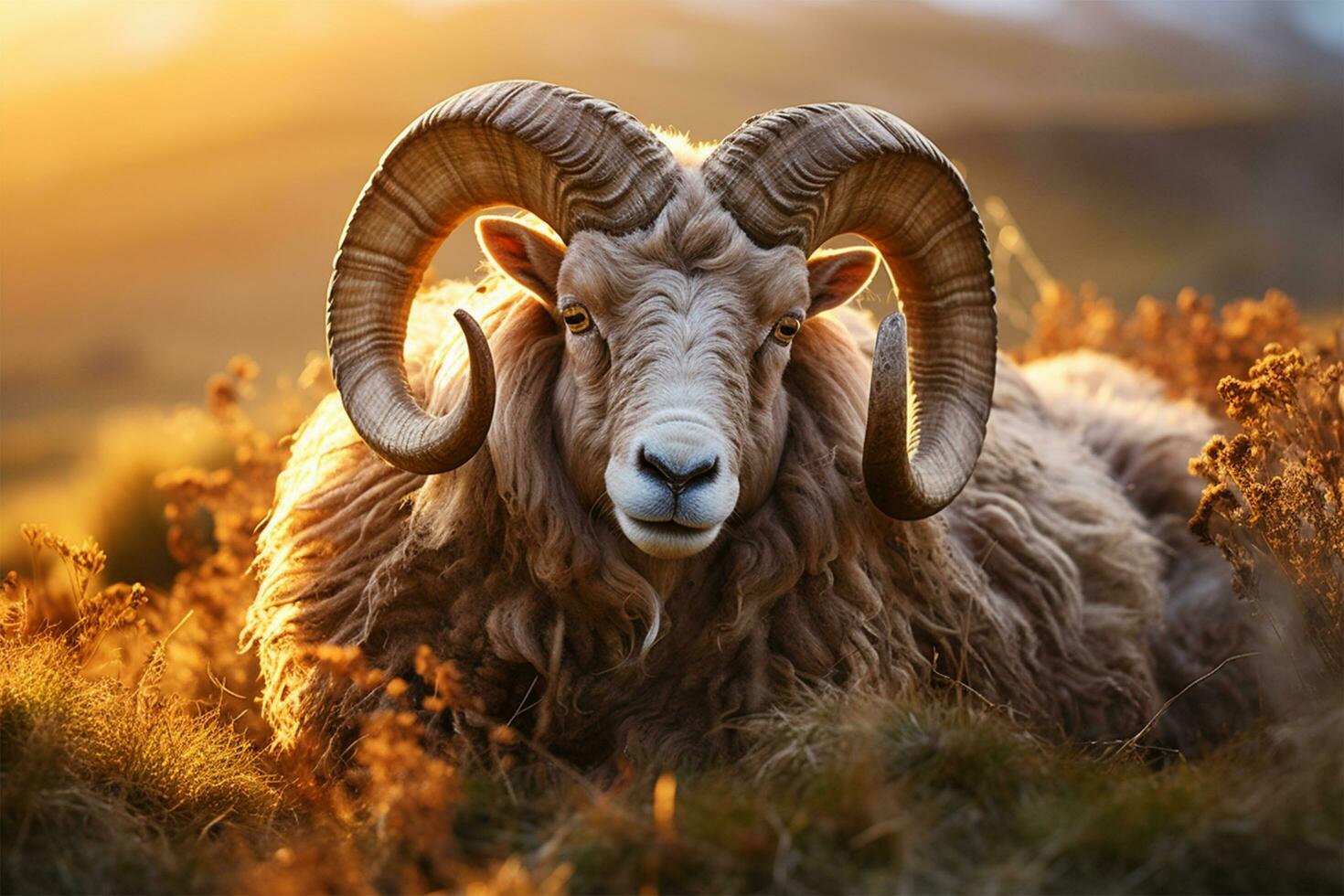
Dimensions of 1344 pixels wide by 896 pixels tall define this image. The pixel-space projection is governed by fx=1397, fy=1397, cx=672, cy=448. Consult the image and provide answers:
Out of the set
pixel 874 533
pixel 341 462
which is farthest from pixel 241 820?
pixel 874 533

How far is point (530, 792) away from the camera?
14.5 ft

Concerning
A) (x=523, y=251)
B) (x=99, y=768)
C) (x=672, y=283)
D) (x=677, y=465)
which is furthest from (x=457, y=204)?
(x=99, y=768)

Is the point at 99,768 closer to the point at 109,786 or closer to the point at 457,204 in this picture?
the point at 109,786

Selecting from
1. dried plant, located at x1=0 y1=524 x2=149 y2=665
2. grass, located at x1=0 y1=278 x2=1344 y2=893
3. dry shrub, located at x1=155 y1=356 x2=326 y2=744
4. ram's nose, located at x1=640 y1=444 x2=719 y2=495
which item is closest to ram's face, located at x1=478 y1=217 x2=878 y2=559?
ram's nose, located at x1=640 y1=444 x2=719 y2=495

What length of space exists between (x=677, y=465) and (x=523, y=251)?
4.19 feet

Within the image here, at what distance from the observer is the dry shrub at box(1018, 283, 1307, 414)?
30.9 ft

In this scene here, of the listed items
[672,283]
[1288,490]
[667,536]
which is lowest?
[667,536]

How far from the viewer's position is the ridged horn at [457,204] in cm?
480

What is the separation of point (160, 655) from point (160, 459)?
490cm

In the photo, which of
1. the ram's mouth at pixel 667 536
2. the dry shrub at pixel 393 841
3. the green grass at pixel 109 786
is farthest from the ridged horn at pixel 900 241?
the green grass at pixel 109 786

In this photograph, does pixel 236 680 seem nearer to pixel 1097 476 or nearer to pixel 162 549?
pixel 162 549

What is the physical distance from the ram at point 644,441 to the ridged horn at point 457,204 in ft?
0.04

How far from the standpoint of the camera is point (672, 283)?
476 cm

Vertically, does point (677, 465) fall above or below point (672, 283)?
below
